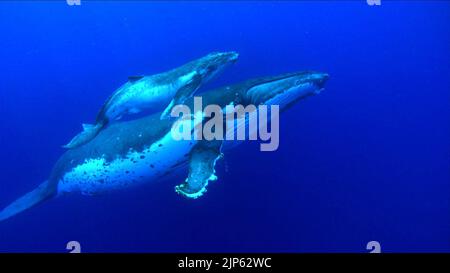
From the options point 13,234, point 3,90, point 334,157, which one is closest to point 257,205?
point 334,157

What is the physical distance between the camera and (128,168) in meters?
7.12

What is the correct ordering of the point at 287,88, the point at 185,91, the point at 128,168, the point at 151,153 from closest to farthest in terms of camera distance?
the point at 287,88
the point at 185,91
the point at 151,153
the point at 128,168

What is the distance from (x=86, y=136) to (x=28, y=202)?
4.08m

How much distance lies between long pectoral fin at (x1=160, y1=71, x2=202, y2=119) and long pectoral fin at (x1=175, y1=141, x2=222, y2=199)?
2.39 feet

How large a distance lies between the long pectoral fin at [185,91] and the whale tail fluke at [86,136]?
141 centimetres

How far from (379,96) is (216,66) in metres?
12.4

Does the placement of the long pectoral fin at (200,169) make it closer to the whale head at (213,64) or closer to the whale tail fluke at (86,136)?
the whale head at (213,64)

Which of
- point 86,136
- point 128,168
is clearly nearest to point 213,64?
point 86,136

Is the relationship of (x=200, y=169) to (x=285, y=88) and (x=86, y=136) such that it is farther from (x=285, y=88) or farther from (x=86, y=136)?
(x=86, y=136)

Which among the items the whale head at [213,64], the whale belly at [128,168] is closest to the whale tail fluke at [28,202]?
the whale belly at [128,168]

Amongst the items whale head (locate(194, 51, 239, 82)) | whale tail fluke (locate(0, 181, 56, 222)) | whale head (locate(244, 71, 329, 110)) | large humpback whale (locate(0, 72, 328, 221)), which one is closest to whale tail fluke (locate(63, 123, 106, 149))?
large humpback whale (locate(0, 72, 328, 221))

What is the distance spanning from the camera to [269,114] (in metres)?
5.71
